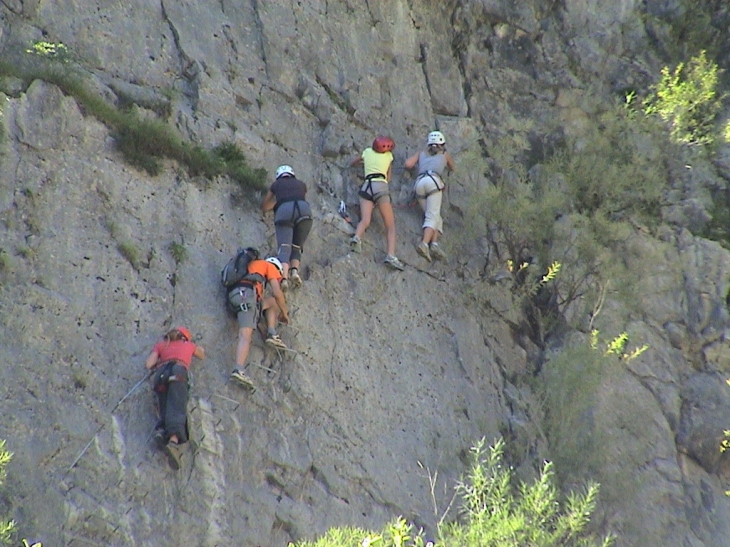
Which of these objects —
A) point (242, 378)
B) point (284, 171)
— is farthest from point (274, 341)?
point (284, 171)

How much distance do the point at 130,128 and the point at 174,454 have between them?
4.54m

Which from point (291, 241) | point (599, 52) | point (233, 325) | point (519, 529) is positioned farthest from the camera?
point (599, 52)

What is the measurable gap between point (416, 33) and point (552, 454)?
802 cm

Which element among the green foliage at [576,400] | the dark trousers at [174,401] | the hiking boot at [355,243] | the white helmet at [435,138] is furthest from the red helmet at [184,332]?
the white helmet at [435,138]

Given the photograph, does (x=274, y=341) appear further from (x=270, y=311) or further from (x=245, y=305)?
(x=245, y=305)

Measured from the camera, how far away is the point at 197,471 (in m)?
11.3

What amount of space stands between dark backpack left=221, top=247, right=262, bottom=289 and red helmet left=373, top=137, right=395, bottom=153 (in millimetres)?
3305

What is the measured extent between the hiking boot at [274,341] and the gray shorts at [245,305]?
29 centimetres

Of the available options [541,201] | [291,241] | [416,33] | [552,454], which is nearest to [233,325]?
[291,241]

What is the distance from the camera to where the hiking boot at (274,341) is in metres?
12.5

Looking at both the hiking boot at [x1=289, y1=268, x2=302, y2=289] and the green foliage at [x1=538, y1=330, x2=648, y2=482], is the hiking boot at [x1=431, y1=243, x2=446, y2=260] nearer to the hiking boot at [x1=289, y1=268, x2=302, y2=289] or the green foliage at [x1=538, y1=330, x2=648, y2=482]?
the green foliage at [x1=538, y1=330, x2=648, y2=482]

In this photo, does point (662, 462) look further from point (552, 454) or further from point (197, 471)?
point (197, 471)

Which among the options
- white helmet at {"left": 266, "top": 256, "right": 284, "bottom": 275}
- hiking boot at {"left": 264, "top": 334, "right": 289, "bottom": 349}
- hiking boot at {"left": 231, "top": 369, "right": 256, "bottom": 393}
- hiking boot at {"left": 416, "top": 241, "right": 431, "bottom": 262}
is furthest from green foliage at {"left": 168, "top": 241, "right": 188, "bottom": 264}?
hiking boot at {"left": 416, "top": 241, "right": 431, "bottom": 262}

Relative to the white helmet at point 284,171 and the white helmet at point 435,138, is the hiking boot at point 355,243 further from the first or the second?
the white helmet at point 435,138
